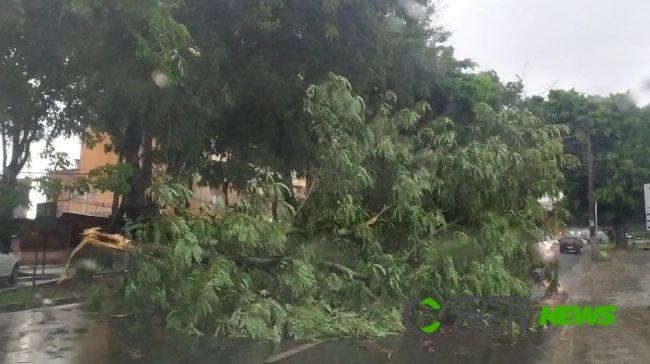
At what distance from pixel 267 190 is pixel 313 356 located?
327 cm

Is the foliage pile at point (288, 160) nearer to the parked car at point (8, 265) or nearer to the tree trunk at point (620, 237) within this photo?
the parked car at point (8, 265)

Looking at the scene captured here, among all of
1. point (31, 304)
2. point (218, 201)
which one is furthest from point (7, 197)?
point (218, 201)

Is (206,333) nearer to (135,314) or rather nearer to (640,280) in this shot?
(135,314)

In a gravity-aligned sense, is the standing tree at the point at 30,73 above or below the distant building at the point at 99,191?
above

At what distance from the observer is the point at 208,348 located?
8.45m

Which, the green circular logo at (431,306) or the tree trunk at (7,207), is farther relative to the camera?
the tree trunk at (7,207)

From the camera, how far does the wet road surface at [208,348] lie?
7781 millimetres

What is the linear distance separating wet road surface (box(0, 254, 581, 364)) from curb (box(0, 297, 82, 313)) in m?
2.43

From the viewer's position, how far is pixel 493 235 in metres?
11.2

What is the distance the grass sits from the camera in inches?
488

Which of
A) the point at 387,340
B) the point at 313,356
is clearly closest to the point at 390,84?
the point at 387,340

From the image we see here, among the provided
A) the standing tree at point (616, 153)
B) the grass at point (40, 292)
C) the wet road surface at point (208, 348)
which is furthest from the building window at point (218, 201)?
the standing tree at point (616, 153)

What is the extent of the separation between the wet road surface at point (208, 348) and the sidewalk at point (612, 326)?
1.32 ft

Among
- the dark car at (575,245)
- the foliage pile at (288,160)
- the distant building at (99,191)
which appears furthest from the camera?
the dark car at (575,245)
